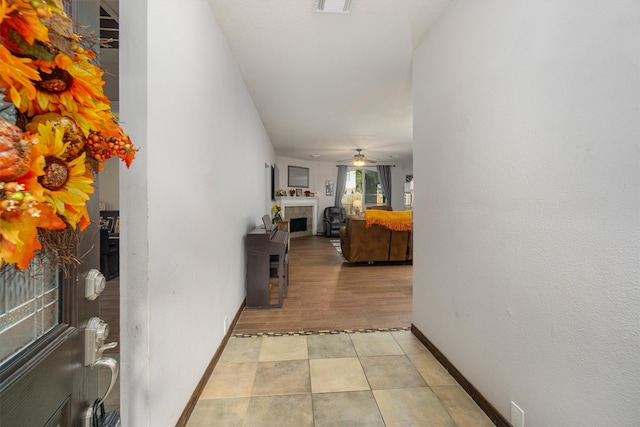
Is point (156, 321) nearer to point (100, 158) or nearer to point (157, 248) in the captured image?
point (157, 248)

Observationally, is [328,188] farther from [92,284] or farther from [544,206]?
[92,284]

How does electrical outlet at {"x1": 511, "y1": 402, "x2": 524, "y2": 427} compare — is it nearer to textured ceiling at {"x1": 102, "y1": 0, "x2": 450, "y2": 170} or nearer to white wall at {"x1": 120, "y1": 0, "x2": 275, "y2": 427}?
white wall at {"x1": 120, "y1": 0, "x2": 275, "y2": 427}

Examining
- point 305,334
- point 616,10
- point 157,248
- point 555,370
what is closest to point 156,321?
point 157,248

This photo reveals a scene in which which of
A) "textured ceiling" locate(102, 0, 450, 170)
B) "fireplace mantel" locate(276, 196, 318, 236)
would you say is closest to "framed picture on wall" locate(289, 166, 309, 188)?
"fireplace mantel" locate(276, 196, 318, 236)

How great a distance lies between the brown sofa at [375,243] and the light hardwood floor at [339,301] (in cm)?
17

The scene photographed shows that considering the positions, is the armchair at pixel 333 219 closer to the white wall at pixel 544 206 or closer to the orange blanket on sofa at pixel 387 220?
the orange blanket on sofa at pixel 387 220

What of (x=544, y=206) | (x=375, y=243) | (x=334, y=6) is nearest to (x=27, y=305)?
(x=544, y=206)

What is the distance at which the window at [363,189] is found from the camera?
9602mm

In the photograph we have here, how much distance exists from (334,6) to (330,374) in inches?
98.3

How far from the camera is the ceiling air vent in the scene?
1816mm

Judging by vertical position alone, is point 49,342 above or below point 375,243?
above

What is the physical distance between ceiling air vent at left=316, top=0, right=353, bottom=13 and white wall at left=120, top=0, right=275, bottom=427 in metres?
0.75

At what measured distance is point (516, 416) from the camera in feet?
4.30

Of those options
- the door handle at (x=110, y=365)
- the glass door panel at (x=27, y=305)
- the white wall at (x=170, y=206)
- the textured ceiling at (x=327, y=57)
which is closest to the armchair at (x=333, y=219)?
the textured ceiling at (x=327, y=57)
